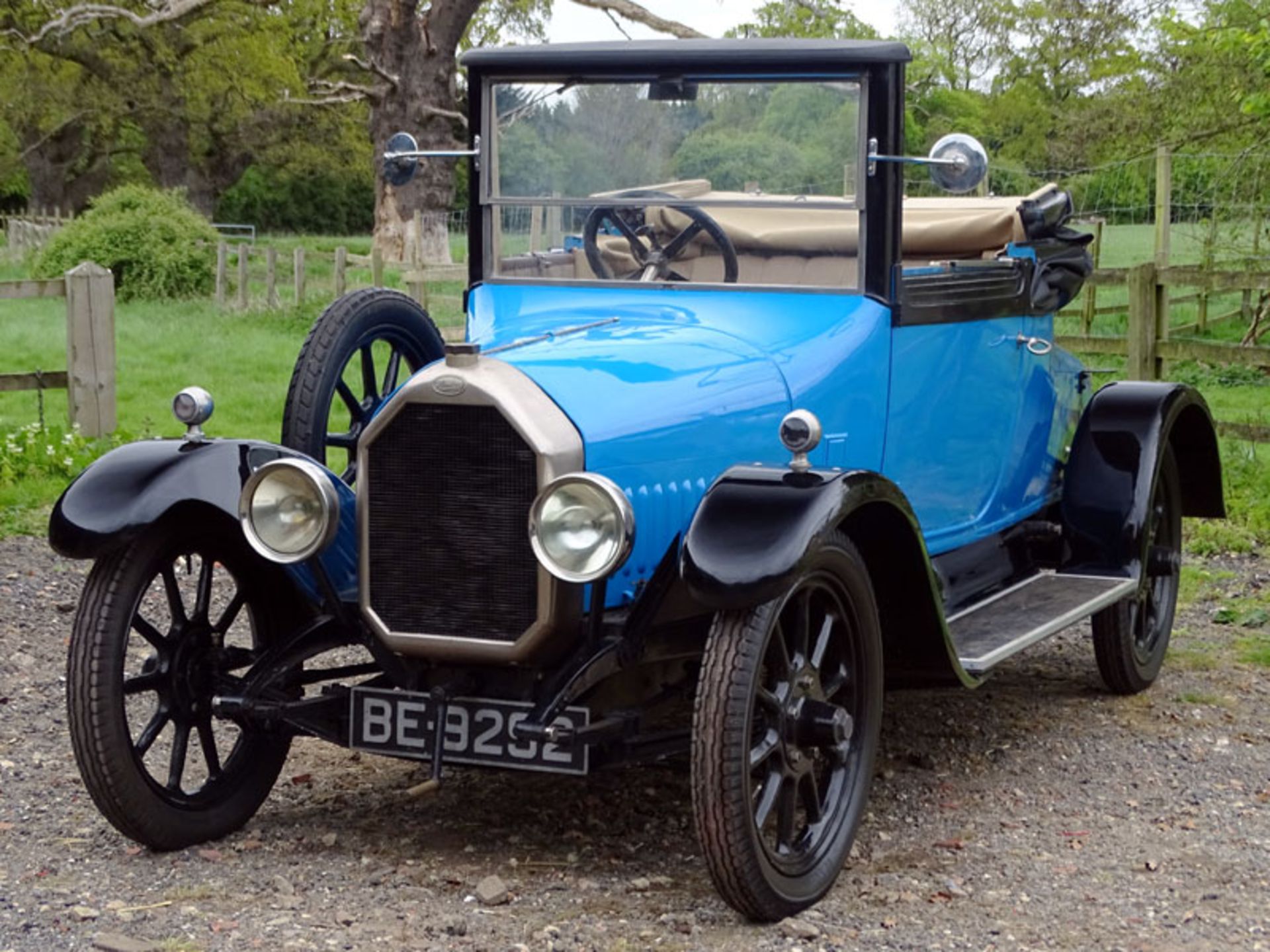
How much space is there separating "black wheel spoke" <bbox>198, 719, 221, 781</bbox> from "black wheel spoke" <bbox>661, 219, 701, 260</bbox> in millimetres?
1863

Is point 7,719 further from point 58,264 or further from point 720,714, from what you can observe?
point 58,264

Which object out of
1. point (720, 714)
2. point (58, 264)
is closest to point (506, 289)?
point (720, 714)

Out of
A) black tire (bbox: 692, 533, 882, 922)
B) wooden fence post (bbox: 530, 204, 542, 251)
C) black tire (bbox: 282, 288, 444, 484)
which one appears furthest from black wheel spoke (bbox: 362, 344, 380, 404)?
black tire (bbox: 692, 533, 882, 922)

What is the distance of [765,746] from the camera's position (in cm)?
378

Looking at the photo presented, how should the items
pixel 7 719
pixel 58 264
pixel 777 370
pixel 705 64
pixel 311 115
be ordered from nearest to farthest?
1. pixel 777 370
2. pixel 705 64
3. pixel 7 719
4. pixel 58 264
5. pixel 311 115

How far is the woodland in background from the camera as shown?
64.2 feet

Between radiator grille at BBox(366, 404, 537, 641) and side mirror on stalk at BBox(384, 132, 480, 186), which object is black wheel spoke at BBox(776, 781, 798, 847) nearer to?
radiator grille at BBox(366, 404, 537, 641)

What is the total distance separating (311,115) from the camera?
39.3 meters

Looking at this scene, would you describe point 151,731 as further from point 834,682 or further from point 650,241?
point 650,241

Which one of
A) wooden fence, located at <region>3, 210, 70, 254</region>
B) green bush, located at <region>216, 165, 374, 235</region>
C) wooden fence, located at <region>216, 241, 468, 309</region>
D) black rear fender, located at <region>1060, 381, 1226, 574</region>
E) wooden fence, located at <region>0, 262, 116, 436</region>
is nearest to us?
black rear fender, located at <region>1060, 381, 1226, 574</region>

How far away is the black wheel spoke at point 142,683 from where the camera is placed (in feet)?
13.5

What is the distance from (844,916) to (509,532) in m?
1.14

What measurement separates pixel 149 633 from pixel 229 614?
0.26 meters

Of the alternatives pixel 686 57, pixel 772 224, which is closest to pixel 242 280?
pixel 686 57
